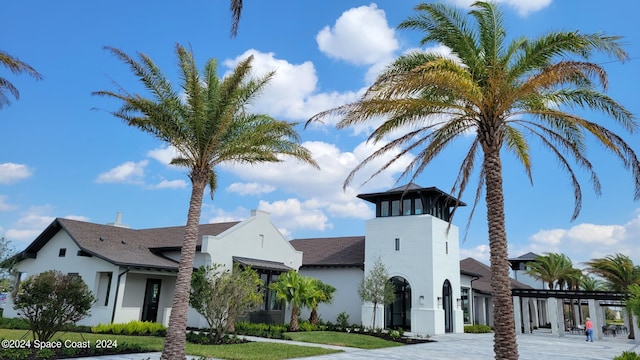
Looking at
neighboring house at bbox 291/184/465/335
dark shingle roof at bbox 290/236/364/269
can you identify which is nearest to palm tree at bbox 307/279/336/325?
neighboring house at bbox 291/184/465/335

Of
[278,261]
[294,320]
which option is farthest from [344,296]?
[294,320]

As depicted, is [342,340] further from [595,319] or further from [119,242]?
[595,319]

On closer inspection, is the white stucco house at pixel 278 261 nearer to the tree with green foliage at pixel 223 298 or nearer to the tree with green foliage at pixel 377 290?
the tree with green foliage at pixel 377 290

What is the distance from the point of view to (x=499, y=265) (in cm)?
1059

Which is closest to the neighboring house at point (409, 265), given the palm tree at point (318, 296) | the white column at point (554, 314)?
the palm tree at point (318, 296)

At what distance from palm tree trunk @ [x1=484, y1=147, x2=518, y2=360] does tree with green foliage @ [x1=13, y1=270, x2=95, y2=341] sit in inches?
465

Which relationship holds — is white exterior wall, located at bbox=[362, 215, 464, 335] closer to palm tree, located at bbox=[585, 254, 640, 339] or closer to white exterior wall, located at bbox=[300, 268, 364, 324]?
white exterior wall, located at bbox=[300, 268, 364, 324]

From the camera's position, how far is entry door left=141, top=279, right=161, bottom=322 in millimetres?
24222

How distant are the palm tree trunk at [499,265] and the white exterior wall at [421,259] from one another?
17.7m

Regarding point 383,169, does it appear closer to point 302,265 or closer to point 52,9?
point 52,9

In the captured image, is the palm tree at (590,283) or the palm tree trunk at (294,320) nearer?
the palm tree trunk at (294,320)

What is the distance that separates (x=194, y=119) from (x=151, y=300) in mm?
14903

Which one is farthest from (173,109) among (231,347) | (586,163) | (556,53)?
(586,163)

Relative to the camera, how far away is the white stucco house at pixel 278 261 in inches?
909
